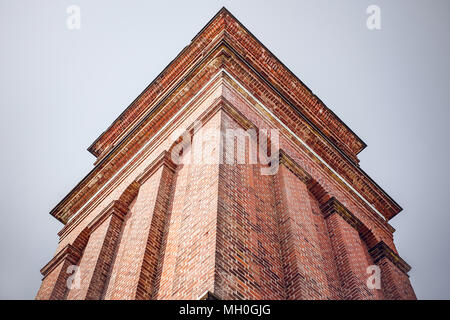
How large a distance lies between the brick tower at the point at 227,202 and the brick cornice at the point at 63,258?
0.09 feet

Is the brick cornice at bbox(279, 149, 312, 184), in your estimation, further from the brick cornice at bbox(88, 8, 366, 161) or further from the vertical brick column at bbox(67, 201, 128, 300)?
the vertical brick column at bbox(67, 201, 128, 300)

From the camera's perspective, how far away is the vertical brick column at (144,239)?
7117mm

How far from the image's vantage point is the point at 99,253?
8906 millimetres

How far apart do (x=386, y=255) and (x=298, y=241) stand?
150 inches

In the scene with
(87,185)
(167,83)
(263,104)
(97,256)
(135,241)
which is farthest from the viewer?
(167,83)

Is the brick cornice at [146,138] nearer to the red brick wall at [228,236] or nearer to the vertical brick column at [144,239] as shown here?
the red brick wall at [228,236]

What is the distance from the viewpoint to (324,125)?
1319 cm

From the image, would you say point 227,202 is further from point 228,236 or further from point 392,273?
point 392,273

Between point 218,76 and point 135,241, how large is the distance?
3.89m

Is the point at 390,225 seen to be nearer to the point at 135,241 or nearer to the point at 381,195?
the point at 381,195

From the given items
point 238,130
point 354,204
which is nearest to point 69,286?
point 238,130

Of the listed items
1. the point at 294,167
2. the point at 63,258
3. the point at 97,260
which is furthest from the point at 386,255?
the point at 63,258
